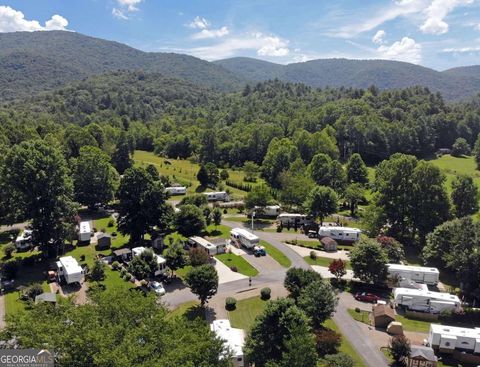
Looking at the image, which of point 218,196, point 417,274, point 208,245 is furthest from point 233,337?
point 218,196

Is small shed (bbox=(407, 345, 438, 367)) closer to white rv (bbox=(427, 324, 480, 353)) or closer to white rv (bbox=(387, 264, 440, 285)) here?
white rv (bbox=(427, 324, 480, 353))

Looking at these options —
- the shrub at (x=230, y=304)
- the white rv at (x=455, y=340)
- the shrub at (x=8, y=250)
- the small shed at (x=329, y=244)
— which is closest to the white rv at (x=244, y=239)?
the small shed at (x=329, y=244)

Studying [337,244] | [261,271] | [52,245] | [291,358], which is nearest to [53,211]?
[52,245]

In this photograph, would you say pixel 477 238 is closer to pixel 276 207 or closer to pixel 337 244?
pixel 337 244

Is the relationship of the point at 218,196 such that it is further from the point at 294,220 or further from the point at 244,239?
the point at 244,239

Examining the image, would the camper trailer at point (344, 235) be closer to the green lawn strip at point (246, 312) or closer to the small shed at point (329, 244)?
the small shed at point (329, 244)

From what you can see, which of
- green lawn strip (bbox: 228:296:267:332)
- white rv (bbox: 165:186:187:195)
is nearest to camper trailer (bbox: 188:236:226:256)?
green lawn strip (bbox: 228:296:267:332)
